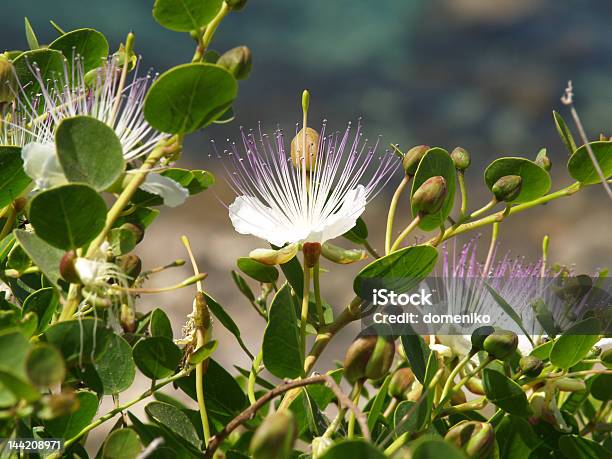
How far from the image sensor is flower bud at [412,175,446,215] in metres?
0.62

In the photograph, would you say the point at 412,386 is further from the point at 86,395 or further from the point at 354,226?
the point at 86,395

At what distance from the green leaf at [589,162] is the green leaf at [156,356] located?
0.37 metres

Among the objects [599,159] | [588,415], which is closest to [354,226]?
[599,159]

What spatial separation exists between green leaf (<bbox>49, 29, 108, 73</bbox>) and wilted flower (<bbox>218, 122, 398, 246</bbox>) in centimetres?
15

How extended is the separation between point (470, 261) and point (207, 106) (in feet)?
1.16

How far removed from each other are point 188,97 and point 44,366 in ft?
0.54

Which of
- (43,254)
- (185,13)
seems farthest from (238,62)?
(43,254)

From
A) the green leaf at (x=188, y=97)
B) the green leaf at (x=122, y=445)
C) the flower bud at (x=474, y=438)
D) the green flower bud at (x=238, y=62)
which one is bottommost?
the flower bud at (x=474, y=438)

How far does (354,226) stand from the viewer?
0.69 m

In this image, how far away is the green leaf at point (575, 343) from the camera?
2.06 feet

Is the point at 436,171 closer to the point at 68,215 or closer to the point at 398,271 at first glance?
the point at 398,271

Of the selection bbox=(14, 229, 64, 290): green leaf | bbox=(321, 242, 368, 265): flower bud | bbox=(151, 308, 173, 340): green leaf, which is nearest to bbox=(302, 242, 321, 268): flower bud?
bbox=(321, 242, 368, 265): flower bud

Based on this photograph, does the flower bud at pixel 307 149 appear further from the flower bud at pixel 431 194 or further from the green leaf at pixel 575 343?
the green leaf at pixel 575 343

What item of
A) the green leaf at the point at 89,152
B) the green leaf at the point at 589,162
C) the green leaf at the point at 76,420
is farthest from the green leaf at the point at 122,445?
the green leaf at the point at 589,162
